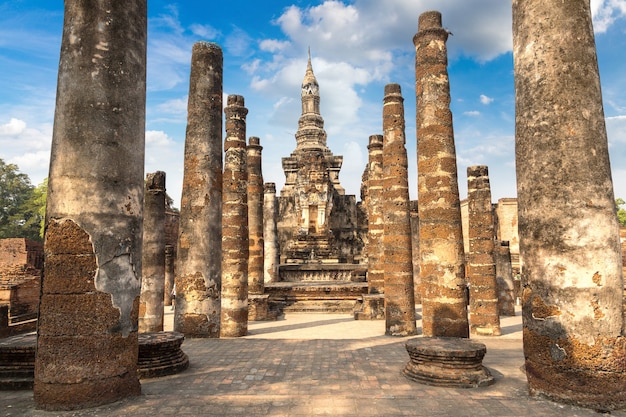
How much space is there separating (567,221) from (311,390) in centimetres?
346

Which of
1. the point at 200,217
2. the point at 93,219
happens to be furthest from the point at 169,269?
the point at 93,219

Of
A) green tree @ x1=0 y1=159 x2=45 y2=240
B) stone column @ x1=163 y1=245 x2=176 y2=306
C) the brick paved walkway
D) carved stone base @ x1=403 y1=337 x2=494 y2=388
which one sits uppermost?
green tree @ x1=0 y1=159 x2=45 y2=240

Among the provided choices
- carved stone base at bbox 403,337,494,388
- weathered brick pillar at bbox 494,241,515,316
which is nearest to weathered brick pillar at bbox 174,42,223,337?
carved stone base at bbox 403,337,494,388

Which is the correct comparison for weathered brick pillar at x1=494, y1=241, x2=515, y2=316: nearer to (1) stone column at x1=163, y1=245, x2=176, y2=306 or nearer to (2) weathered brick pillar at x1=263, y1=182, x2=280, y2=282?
(2) weathered brick pillar at x1=263, y1=182, x2=280, y2=282

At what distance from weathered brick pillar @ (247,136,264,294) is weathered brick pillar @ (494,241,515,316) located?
318 inches

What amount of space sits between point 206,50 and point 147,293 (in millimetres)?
6063

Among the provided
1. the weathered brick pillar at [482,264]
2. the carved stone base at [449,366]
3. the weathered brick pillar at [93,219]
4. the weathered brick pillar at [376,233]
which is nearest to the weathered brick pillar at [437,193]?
the carved stone base at [449,366]

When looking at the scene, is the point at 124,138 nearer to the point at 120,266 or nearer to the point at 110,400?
the point at 120,266

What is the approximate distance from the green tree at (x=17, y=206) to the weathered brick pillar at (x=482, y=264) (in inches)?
1298

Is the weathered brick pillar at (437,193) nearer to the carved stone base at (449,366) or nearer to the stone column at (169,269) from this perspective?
the carved stone base at (449,366)

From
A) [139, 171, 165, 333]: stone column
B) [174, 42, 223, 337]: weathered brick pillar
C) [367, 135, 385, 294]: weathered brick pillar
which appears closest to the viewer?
[174, 42, 223, 337]: weathered brick pillar

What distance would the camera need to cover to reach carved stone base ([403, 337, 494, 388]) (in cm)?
574

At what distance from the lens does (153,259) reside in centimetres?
1174

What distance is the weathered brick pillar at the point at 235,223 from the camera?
11.4 m
